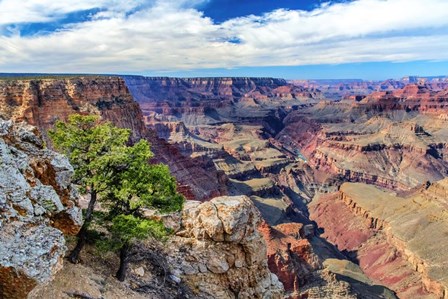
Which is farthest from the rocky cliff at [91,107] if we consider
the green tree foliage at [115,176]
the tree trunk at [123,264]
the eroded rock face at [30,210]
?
the eroded rock face at [30,210]

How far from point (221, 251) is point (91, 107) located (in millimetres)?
56380

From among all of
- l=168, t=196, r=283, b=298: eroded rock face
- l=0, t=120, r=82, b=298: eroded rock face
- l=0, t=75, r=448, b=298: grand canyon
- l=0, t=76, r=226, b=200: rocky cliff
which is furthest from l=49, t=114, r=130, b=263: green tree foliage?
l=0, t=76, r=226, b=200: rocky cliff

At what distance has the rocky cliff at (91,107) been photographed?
64.7 meters

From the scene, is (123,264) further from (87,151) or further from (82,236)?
(87,151)

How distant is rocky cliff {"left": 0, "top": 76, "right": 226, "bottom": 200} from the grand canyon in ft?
0.85

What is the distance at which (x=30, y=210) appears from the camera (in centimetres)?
1538

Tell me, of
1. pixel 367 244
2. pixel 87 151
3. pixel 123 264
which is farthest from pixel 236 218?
pixel 367 244

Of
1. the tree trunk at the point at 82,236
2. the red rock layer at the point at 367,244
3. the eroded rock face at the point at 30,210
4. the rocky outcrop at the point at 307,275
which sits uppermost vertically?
the eroded rock face at the point at 30,210

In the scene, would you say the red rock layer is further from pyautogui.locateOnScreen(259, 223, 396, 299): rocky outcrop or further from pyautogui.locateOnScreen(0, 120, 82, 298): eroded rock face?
pyautogui.locateOnScreen(0, 120, 82, 298): eroded rock face

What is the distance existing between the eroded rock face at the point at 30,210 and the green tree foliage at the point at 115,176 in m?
1.86

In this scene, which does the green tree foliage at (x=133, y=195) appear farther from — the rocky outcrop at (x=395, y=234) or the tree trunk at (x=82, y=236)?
the rocky outcrop at (x=395, y=234)

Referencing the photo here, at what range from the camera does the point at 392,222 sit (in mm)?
94062

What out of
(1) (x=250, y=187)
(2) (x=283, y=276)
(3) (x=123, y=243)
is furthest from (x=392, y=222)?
(3) (x=123, y=243)

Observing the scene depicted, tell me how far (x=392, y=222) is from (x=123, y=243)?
87.8m
